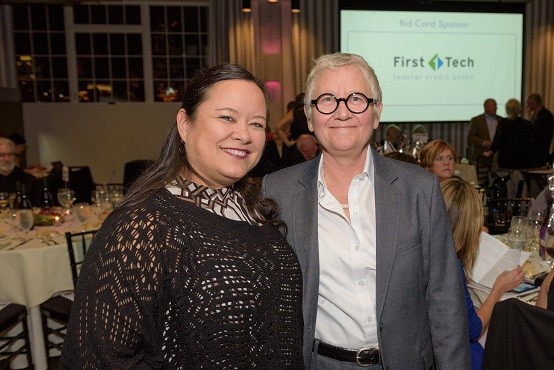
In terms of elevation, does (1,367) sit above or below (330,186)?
below

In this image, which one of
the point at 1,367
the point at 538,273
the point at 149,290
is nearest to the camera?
the point at 149,290

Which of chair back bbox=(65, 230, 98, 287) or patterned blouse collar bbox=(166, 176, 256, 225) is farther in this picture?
chair back bbox=(65, 230, 98, 287)

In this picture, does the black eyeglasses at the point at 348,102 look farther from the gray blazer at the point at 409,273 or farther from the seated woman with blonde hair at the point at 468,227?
the seated woman with blonde hair at the point at 468,227

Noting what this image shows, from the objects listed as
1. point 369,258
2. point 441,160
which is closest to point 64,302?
point 369,258

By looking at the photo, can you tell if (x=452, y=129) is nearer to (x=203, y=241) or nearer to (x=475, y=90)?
(x=475, y=90)

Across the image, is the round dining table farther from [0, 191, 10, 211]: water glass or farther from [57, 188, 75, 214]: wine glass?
→ [0, 191, 10, 211]: water glass

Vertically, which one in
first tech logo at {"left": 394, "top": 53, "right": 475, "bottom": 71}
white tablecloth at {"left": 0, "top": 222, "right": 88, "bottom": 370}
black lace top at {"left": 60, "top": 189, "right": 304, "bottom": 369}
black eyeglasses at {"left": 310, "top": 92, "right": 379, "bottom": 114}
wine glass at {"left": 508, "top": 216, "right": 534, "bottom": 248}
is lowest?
white tablecloth at {"left": 0, "top": 222, "right": 88, "bottom": 370}

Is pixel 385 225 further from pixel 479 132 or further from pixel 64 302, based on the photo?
pixel 479 132

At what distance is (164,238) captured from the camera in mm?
1136

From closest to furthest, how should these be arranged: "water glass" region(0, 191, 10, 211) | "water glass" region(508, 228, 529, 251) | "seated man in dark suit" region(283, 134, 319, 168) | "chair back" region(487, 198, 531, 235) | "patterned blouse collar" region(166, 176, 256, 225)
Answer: "patterned blouse collar" region(166, 176, 256, 225)
"water glass" region(508, 228, 529, 251)
"chair back" region(487, 198, 531, 235)
"water glass" region(0, 191, 10, 211)
"seated man in dark suit" region(283, 134, 319, 168)

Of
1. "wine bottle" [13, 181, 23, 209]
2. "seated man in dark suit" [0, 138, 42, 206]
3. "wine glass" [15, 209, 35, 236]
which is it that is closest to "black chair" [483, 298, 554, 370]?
"wine glass" [15, 209, 35, 236]

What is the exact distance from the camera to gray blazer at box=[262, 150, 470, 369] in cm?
153

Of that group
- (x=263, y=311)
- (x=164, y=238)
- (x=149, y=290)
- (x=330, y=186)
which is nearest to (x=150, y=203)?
(x=164, y=238)

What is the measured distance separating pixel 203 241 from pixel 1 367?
2726 millimetres
